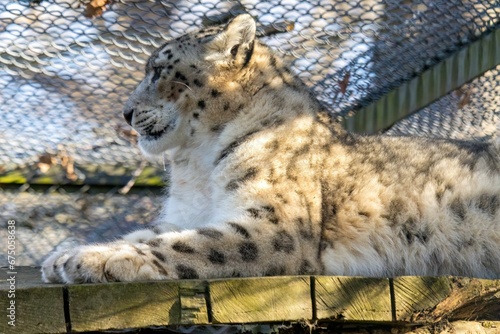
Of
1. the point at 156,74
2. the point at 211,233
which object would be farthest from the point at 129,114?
the point at 211,233

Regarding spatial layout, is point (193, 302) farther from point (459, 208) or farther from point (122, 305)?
point (459, 208)

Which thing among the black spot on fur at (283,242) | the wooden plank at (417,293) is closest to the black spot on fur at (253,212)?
the black spot on fur at (283,242)

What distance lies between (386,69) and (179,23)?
1.14m

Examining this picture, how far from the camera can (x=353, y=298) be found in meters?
2.44

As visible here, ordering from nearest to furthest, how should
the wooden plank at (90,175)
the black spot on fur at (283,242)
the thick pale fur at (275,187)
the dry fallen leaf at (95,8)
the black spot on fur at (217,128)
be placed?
the thick pale fur at (275,187), the black spot on fur at (283,242), the black spot on fur at (217,128), the dry fallen leaf at (95,8), the wooden plank at (90,175)

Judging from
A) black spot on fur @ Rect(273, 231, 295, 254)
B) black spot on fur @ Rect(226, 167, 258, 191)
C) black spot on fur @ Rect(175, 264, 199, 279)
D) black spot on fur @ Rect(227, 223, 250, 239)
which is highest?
black spot on fur @ Rect(226, 167, 258, 191)

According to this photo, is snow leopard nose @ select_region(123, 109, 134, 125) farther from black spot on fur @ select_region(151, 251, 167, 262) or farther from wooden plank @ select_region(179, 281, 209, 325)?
wooden plank @ select_region(179, 281, 209, 325)

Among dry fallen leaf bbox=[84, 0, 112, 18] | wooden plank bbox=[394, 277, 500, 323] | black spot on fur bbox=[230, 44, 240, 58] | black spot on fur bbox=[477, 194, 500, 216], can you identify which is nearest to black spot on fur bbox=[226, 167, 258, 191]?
black spot on fur bbox=[230, 44, 240, 58]

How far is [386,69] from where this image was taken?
4.42 meters

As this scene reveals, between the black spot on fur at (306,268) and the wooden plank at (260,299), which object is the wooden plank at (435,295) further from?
the black spot on fur at (306,268)

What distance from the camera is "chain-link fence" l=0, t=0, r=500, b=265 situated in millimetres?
4000

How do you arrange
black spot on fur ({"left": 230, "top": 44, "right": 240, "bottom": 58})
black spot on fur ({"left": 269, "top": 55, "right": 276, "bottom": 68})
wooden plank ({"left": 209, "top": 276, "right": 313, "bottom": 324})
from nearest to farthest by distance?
wooden plank ({"left": 209, "top": 276, "right": 313, "bottom": 324}) → black spot on fur ({"left": 230, "top": 44, "right": 240, "bottom": 58}) → black spot on fur ({"left": 269, "top": 55, "right": 276, "bottom": 68})

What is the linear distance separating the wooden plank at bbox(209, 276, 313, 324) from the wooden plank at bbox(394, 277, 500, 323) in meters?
0.30

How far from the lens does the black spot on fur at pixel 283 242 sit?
2798 mm
